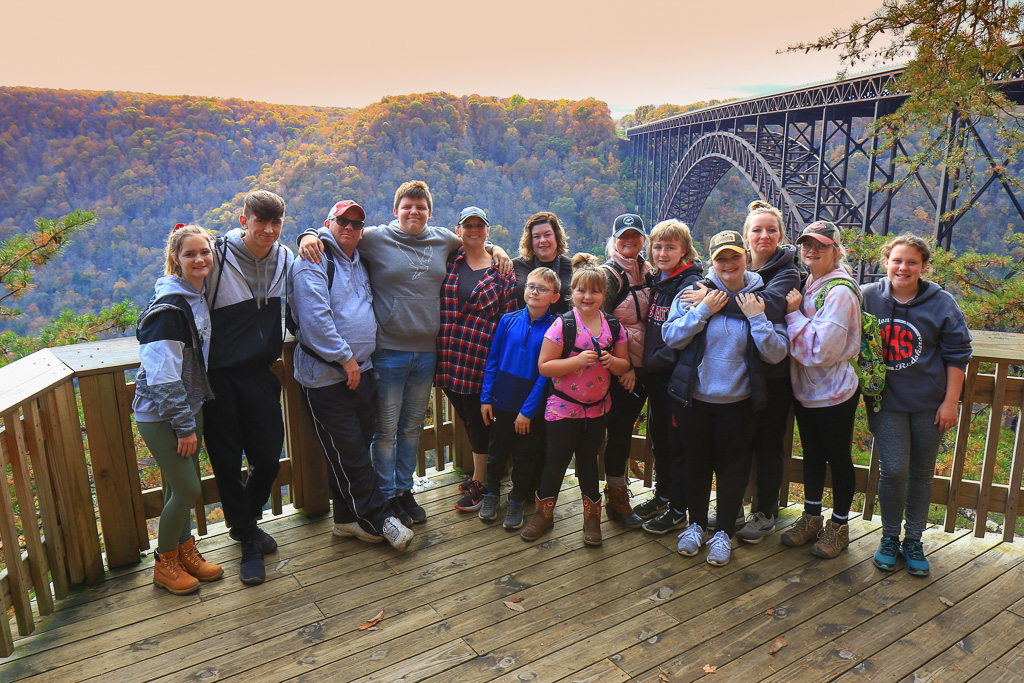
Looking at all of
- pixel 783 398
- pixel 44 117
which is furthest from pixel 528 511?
pixel 44 117

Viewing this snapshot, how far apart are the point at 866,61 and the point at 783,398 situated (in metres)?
5.42

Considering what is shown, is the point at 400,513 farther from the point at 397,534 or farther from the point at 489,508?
the point at 489,508

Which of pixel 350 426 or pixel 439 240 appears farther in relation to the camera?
pixel 439 240

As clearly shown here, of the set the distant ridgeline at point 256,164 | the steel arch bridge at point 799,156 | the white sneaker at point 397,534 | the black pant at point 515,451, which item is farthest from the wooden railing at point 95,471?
the distant ridgeline at point 256,164

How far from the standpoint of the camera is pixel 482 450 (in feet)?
9.43

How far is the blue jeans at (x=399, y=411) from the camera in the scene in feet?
8.55

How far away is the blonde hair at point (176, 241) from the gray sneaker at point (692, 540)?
83.5 inches

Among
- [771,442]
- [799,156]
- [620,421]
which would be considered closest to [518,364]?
[620,421]

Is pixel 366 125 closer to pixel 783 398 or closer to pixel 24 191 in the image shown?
pixel 24 191

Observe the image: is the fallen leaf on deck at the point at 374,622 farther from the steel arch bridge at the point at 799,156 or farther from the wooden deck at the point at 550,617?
the steel arch bridge at the point at 799,156

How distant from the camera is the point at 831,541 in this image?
248 centimetres

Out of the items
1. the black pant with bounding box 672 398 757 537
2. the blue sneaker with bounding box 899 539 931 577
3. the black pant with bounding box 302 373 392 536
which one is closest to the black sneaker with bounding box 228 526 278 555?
the black pant with bounding box 302 373 392 536

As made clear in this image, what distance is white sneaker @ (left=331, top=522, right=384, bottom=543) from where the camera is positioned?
2.57 meters

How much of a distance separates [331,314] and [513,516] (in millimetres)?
1187
